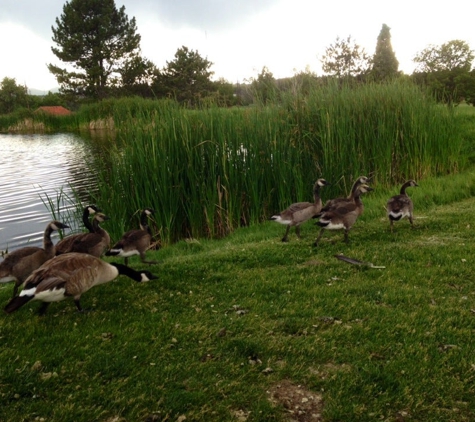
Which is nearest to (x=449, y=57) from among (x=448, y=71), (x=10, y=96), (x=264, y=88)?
(x=448, y=71)

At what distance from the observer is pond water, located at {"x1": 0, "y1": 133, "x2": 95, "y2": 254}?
1492cm

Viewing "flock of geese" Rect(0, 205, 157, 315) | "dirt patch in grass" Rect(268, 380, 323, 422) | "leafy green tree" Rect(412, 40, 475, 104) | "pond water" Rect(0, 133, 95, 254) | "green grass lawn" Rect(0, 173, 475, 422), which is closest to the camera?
"dirt patch in grass" Rect(268, 380, 323, 422)

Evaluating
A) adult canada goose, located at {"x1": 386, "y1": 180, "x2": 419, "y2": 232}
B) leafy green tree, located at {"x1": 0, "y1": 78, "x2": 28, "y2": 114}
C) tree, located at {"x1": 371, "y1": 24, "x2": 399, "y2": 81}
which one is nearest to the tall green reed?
adult canada goose, located at {"x1": 386, "y1": 180, "x2": 419, "y2": 232}

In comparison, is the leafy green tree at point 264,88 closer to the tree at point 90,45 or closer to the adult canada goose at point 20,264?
the adult canada goose at point 20,264

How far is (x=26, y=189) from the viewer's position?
21719mm

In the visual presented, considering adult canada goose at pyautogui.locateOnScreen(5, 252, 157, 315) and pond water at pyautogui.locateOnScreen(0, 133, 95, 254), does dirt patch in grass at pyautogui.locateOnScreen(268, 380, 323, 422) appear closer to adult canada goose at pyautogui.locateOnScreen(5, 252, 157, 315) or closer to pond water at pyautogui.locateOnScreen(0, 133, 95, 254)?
adult canada goose at pyautogui.locateOnScreen(5, 252, 157, 315)

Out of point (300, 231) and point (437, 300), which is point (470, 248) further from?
point (300, 231)

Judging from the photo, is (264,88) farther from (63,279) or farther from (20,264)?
(63,279)

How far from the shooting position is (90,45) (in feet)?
213

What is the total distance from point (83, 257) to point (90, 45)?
218 ft

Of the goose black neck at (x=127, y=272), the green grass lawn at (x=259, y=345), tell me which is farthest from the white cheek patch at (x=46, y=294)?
the goose black neck at (x=127, y=272)

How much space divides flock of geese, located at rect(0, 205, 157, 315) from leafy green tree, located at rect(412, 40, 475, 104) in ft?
71.6

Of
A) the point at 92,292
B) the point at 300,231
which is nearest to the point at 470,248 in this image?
the point at 300,231

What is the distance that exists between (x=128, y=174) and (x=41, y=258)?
15.0 ft
